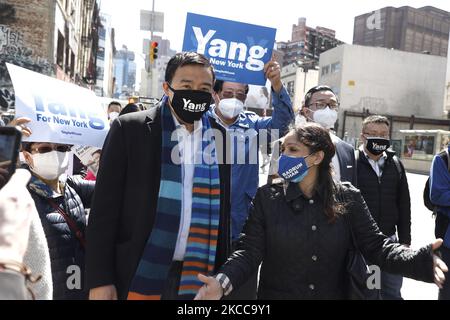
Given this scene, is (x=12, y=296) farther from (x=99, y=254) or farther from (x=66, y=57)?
(x=66, y=57)

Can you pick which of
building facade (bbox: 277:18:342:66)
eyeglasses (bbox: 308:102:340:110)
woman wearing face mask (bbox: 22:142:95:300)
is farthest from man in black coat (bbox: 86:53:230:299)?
building facade (bbox: 277:18:342:66)

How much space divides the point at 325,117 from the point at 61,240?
2340 mm

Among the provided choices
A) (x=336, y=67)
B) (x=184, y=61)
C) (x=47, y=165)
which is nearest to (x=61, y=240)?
(x=47, y=165)

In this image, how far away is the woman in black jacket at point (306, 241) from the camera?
2.30 metres

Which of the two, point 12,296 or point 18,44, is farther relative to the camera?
point 18,44

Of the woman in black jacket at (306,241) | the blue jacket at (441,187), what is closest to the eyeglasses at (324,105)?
the blue jacket at (441,187)

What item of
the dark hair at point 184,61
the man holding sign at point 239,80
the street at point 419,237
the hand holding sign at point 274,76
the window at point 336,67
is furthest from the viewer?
the window at point 336,67

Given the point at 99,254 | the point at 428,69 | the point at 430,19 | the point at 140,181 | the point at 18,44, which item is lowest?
the point at 99,254

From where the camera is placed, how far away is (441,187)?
12.5 ft

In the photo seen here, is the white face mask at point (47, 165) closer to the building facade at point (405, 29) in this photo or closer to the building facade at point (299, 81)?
the building facade at point (299, 81)

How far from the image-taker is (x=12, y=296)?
101cm

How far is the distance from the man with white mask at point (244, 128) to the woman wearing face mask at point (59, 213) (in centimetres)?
99
